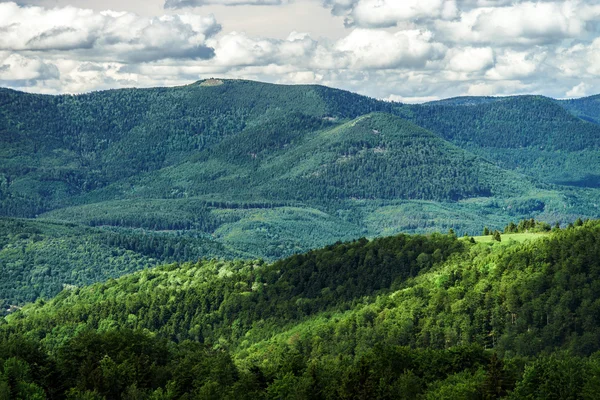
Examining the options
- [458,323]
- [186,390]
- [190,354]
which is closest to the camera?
[186,390]

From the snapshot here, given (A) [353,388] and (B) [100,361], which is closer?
(A) [353,388]

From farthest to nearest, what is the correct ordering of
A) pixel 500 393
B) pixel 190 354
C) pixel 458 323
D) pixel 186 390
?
pixel 458 323 → pixel 190 354 → pixel 186 390 → pixel 500 393

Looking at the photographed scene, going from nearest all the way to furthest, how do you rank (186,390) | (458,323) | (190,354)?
(186,390) < (190,354) < (458,323)

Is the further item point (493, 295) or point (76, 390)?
point (493, 295)

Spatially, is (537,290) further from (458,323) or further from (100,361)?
(100,361)

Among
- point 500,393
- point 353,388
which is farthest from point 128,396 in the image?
point 500,393

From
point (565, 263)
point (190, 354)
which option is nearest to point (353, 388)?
point (190, 354)

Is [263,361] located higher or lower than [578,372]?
lower

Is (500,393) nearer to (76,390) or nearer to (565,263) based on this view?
(76,390)

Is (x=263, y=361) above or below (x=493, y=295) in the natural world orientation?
below
